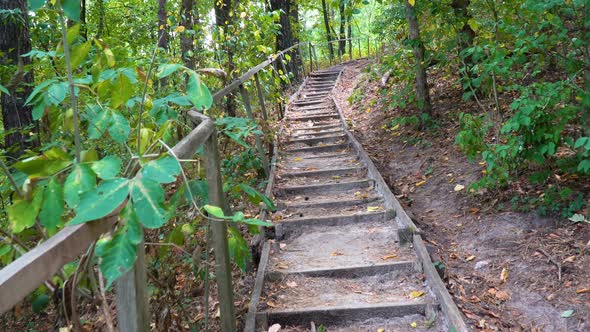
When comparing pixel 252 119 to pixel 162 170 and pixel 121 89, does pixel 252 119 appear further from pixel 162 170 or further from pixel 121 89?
pixel 162 170

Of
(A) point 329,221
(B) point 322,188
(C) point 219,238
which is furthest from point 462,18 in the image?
(C) point 219,238

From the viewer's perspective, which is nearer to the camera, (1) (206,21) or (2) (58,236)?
(2) (58,236)

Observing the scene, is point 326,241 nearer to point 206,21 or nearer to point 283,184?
point 283,184

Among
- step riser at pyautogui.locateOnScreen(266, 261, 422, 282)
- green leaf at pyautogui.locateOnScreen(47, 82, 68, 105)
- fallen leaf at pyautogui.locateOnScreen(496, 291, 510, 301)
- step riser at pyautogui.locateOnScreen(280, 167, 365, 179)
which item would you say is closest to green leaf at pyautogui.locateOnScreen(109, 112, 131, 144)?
green leaf at pyautogui.locateOnScreen(47, 82, 68, 105)

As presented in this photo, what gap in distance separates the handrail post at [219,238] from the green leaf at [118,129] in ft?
2.60

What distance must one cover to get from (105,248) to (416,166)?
5.86 m

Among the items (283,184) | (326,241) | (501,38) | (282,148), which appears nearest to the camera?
(326,241)

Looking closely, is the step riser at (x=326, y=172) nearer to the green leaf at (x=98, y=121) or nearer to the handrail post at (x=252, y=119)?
the handrail post at (x=252, y=119)

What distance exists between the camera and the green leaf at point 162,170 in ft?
Result: 4.28

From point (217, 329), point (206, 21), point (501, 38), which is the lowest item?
point (217, 329)

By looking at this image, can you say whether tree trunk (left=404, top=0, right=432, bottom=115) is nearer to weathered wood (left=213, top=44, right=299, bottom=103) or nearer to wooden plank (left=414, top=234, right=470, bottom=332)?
weathered wood (left=213, top=44, right=299, bottom=103)

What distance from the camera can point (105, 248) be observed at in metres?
1.23

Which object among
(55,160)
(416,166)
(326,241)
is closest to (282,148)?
(416,166)

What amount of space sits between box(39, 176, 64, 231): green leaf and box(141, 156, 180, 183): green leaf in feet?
0.84
